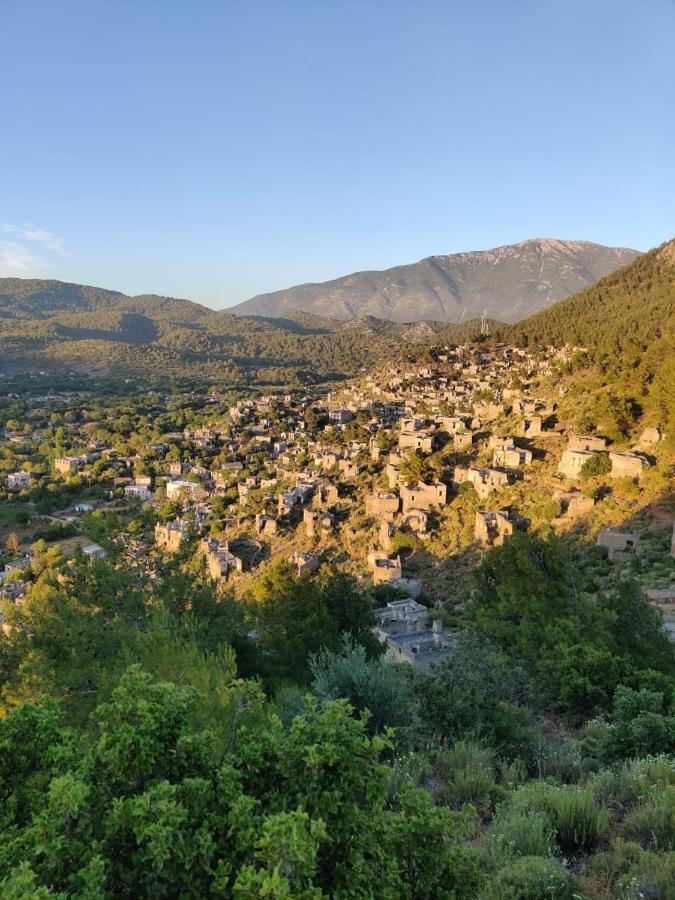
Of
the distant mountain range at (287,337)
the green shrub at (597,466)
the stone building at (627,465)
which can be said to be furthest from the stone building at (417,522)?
the distant mountain range at (287,337)

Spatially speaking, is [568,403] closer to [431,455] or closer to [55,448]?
[431,455]

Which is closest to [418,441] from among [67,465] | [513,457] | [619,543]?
[513,457]

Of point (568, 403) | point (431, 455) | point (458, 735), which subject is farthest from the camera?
point (568, 403)

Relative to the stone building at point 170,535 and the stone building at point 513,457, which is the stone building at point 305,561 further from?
the stone building at point 513,457

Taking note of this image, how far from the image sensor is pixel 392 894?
213 cm

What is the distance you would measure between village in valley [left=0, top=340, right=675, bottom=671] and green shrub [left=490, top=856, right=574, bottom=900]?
4718 mm

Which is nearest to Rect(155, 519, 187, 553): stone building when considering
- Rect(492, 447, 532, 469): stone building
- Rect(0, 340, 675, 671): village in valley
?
Rect(0, 340, 675, 671): village in valley

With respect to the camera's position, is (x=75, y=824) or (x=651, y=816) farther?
(x=651, y=816)

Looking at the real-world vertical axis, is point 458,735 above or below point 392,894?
below

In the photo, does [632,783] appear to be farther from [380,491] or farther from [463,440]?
[463,440]

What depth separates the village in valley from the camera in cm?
1490

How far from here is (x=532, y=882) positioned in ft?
9.49

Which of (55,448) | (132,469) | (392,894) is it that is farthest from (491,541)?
(55,448)

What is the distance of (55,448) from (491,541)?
Result: 1694 inches
